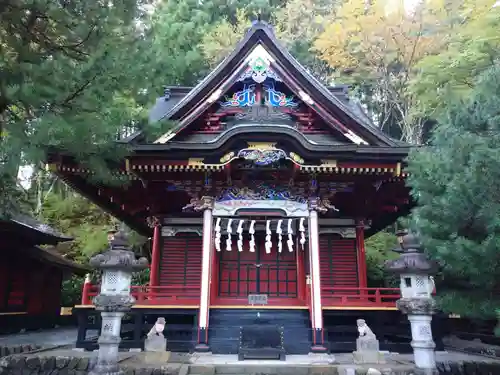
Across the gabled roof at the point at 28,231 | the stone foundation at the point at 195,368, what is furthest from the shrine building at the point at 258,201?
the gabled roof at the point at 28,231

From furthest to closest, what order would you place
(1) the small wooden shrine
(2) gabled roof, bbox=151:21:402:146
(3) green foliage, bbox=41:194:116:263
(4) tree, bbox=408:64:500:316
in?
(3) green foliage, bbox=41:194:116:263 < (1) the small wooden shrine < (2) gabled roof, bbox=151:21:402:146 < (4) tree, bbox=408:64:500:316

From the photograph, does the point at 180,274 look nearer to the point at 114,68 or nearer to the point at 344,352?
the point at 344,352

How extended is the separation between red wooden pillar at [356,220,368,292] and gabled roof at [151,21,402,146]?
293cm

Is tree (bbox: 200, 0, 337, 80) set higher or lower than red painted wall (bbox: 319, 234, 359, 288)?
higher

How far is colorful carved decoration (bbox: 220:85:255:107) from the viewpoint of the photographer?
39.5ft

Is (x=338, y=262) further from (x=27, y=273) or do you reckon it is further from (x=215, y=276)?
(x=27, y=273)

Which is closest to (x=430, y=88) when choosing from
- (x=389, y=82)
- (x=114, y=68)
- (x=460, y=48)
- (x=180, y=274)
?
(x=460, y=48)

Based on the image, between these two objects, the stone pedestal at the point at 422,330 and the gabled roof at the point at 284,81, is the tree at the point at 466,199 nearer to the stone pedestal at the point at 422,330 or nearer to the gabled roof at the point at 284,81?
the stone pedestal at the point at 422,330

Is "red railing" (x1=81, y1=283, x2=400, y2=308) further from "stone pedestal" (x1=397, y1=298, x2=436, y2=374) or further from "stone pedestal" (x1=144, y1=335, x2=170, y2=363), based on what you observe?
"stone pedestal" (x1=397, y1=298, x2=436, y2=374)

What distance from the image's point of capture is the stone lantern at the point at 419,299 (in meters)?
7.24

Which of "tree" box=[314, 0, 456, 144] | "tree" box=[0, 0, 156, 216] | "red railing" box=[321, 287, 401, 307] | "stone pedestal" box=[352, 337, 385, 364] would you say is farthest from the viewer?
"tree" box=[314, 0, 456, 144]

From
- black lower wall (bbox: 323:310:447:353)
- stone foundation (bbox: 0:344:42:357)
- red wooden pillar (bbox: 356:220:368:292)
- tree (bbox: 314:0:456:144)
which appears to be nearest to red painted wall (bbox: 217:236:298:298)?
black lower wall (bbox: 323:310:447:353)

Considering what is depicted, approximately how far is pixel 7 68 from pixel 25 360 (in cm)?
635

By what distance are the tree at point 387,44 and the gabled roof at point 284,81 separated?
966 cm
